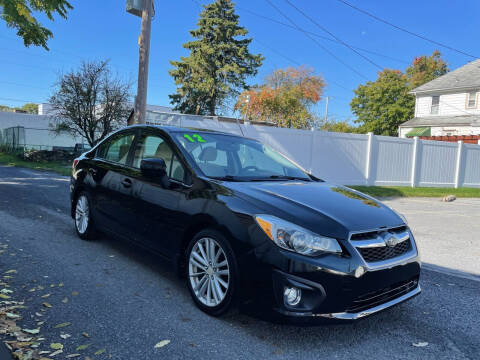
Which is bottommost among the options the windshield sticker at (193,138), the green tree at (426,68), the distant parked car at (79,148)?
the distant parked car at (79,148)

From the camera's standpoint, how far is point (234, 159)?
438 centimetres

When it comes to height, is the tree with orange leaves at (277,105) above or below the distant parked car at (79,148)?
above

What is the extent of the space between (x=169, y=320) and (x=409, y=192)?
1414 cm

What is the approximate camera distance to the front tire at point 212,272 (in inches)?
125

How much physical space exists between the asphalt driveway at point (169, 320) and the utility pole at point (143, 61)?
5951mm

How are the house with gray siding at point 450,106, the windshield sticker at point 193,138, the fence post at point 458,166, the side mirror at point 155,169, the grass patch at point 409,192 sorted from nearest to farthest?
the side mirror at point 155,169, the windshield sticker at point 193,138, the grass patch at point 409,192, the fence post at point 458,166, the house with gray siding at point 450,106

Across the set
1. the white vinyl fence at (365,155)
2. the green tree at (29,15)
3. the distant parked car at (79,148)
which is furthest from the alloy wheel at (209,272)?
the distant parked car at (79,148)

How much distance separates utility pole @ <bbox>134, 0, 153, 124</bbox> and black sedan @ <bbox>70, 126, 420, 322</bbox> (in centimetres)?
602

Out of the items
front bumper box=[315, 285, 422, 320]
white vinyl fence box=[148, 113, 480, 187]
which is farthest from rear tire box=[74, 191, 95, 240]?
white vinyl fence box=[148, 113, 480, 187]

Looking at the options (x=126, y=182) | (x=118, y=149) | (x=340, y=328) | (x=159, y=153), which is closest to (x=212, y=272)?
(x=340, y=328)

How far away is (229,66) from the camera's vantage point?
118 feet

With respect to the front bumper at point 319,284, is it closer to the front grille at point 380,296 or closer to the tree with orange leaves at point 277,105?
the front grille at point 380,296

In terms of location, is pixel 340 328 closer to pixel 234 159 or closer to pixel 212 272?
pixel 212 272

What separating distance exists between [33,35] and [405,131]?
3042 cm
